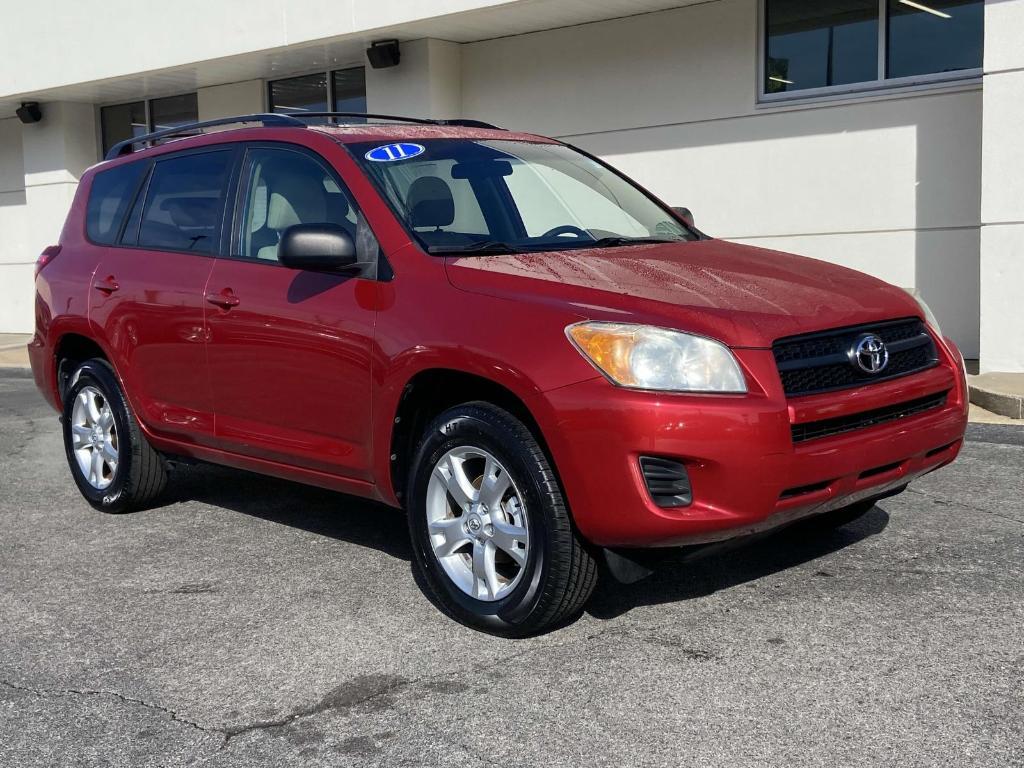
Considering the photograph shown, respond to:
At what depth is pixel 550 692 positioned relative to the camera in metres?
3.72

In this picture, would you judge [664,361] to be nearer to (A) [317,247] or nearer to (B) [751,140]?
(A) [317,247]

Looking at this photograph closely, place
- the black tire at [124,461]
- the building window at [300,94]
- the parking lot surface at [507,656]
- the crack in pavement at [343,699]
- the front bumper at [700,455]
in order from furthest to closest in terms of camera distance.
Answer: the building window at [300,94] < the black tire at [124,461] < the front bumper at [700,455] < the crack in pavement at [343,699] < the parking lot surface at [507,656]

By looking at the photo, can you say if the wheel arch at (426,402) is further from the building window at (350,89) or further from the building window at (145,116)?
the building window at (145,116)

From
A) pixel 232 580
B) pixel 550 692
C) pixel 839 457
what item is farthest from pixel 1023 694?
pixel 232 580

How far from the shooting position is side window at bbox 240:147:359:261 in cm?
503

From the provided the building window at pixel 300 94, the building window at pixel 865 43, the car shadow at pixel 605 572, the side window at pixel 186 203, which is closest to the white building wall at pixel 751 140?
the building window at pixel 865 43

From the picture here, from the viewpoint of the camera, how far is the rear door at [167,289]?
216 inches

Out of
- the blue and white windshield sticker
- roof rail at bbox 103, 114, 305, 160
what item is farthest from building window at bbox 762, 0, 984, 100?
the blue and white windshield sticker

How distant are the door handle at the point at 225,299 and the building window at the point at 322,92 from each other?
29.8ft

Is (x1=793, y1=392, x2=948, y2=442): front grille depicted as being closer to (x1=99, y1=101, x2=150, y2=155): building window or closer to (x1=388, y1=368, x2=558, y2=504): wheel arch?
(x1=388, y1=368, x2=558, y2=504): wheel arch

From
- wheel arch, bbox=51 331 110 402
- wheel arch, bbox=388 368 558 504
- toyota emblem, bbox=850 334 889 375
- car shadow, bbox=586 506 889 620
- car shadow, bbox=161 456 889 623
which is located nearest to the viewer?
toyota emblem, bbox=850 334 889 375

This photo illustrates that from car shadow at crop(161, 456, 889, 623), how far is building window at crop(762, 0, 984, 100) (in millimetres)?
5913

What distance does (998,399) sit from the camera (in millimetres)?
8344

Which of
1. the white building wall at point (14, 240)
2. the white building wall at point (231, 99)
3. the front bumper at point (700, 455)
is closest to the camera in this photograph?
the front bumper at point (700, 455)
